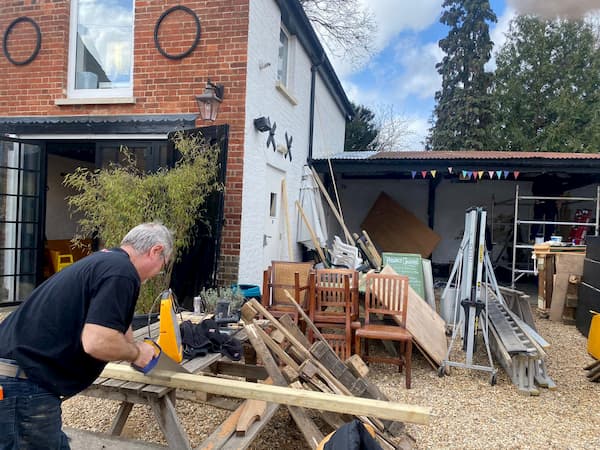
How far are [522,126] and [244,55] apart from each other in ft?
61.3

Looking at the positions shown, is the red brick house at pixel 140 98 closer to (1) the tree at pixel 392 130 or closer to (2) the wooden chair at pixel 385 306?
(2) the wooden chair at pixel 385 306

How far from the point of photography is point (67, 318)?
1723 millimetres

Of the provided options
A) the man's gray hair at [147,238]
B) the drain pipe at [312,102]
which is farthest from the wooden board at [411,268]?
the man's gray hair at [147,238]

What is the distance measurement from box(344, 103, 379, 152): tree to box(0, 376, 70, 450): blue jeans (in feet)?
61.9

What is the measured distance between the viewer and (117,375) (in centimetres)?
232

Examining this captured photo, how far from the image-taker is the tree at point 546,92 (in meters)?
19.0

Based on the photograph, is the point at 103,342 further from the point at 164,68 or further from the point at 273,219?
the point at 273,219

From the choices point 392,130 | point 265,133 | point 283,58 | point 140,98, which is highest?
point 392,130

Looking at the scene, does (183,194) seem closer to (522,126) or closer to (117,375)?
(117,375)

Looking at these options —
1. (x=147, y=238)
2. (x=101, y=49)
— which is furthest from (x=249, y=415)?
(x=101, y=49)

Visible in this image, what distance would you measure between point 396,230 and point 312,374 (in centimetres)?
968

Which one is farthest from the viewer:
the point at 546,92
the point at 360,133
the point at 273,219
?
the point at 360,133

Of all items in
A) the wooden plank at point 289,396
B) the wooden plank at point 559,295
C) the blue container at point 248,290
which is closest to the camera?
the wooden plank at point 289,396

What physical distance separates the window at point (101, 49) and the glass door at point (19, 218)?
118cm
